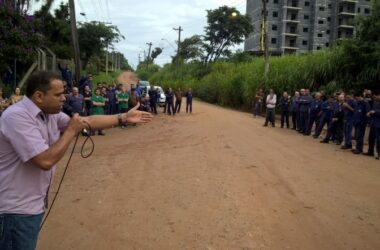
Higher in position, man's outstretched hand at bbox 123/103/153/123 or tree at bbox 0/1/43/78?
tree at bbox 0/1/43/78

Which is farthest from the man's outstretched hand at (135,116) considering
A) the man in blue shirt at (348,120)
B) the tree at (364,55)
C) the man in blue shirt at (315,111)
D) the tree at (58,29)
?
the tree at (58,29)

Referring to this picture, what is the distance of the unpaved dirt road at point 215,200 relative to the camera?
19.1 feet

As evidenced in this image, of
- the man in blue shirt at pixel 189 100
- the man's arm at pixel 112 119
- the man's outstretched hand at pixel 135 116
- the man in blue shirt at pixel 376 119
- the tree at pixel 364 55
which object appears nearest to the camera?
the man's arm at pixel 112 119

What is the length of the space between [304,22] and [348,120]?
71821mm

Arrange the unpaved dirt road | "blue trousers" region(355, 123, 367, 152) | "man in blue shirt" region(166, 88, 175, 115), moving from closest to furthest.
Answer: the unpaved dirt road
"blue trousers" region(355, 123, 367, 152)
"man in blue shirt" region(166, 88, 175, 115)

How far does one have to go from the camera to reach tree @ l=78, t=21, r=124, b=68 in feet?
137

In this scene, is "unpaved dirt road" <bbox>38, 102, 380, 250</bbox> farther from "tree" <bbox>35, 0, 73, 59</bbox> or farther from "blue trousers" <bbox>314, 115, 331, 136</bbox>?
"tree" <bbox>35, 0, 73, 59</bbox>

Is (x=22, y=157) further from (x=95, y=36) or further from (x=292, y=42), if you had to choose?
(x=292, y=42)

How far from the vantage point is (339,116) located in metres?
16.0

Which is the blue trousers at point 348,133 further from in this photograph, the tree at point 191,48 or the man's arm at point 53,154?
the tree at point 191,48

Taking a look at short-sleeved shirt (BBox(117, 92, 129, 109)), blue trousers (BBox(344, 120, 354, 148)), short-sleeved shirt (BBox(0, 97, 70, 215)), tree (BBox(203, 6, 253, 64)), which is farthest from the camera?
tree (BBox(203, 6, 253, 64))

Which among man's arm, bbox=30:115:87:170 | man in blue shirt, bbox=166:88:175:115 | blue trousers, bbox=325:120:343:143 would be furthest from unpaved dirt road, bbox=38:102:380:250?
man in blue shirt, bbox=166:88:175:115

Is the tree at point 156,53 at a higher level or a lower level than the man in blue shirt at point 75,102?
higher

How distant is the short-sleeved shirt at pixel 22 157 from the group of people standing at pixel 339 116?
467 inches
